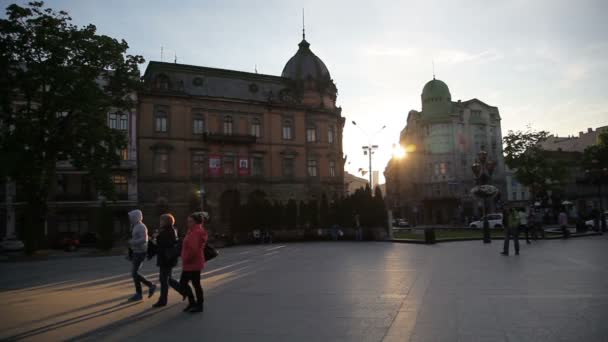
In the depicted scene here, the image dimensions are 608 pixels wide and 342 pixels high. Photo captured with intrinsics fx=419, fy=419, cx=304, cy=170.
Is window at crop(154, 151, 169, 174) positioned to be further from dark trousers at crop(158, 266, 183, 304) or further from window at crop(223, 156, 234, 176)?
dark trousers at crop(158, 266, 183, 304)

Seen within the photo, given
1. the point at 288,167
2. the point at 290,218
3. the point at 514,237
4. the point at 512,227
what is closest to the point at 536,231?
the point at 512,227

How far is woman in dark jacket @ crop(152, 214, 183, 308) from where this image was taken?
27.5 feet

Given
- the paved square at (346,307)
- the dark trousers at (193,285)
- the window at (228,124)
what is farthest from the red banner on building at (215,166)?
the dark trousers at (193,285)

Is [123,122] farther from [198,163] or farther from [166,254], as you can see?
[166,254]

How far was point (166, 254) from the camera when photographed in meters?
8.47

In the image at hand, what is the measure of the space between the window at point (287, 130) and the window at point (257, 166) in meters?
4.24

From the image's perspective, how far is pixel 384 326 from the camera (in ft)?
20.8

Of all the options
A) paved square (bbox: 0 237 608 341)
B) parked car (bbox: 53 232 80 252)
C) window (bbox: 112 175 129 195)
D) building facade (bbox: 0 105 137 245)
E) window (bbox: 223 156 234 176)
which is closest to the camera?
paved square (bbox: 0 237 608 341)

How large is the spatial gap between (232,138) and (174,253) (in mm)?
37860

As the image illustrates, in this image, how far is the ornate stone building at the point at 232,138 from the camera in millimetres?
43219

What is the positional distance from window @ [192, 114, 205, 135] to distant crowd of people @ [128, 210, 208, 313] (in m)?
36.9

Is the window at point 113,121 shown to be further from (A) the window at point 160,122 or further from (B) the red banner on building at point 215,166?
(B) the red banner on building at point 215,166

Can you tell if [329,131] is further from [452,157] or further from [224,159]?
[452,157]

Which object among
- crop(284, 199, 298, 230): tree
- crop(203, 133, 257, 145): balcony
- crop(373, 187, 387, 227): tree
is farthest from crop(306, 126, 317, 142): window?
crop(373, 187, 387, 227): tree
